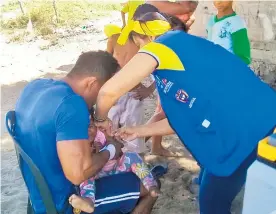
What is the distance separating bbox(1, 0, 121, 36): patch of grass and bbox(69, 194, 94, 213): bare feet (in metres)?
7.58

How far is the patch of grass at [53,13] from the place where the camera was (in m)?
9.99

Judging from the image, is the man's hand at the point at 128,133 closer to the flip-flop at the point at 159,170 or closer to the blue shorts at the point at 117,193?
the blue shorts at the point at 117,193

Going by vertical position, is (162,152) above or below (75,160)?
below

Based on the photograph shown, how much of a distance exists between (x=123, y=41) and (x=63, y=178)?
1.43 metres

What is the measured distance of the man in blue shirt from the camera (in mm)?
2145

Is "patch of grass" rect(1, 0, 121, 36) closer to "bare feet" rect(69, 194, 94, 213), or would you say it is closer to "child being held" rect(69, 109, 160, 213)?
"child being held" rect(69, 109, 160, 213)

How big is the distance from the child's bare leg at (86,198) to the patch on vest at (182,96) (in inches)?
29.7

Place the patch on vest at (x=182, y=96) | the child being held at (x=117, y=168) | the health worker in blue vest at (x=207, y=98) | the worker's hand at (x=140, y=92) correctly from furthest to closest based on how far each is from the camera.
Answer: the worker's hand at (x=140, y=92), the child being held at (x=117, y=168), the patch on vest at (x=182, y=96), the health worker in blue vest at (x=207, y=98)

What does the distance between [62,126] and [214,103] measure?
2.55 ft

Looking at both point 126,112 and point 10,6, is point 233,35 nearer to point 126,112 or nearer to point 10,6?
point 126,112

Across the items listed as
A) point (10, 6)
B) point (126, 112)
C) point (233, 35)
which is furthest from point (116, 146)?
point (10, 6)

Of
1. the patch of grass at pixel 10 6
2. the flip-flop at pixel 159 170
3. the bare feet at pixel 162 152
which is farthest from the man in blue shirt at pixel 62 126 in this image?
the patch of grass at pixel 10 6

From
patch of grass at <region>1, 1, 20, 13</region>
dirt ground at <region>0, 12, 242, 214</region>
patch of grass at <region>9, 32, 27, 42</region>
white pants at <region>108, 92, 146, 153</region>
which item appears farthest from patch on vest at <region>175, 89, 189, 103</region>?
patch of grass at <region>1, 1, 20, 13</region>

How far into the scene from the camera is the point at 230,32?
3934mm
